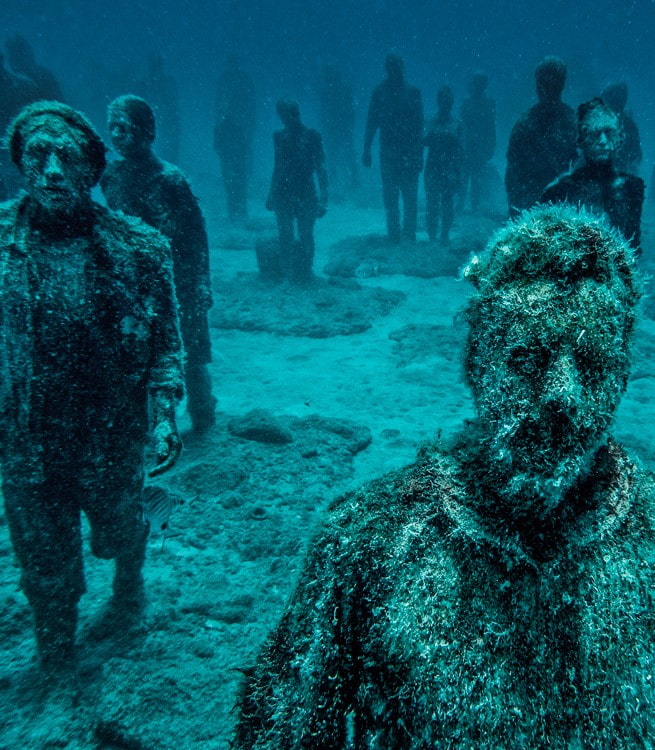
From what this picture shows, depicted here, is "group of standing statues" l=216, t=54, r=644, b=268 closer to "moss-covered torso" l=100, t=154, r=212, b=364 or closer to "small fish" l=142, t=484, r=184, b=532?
"small fish" l=142, t=484, r=184, b=532

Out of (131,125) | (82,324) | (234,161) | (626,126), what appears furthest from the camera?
(234,161)

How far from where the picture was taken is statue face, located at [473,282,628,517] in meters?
0.85

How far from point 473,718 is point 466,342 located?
796 mm

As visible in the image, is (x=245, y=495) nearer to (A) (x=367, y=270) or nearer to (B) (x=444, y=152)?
(A) (x=367, y=270)

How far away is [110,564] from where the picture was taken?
3.38 m

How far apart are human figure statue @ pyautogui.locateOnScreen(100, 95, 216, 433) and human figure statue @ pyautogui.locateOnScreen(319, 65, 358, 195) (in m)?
22.4

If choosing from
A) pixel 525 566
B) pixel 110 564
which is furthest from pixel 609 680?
pixel 110 564

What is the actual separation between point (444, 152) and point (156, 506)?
40.0ft

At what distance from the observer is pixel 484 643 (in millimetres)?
912

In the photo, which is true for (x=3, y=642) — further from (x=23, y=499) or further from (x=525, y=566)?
(x=525, y=566)

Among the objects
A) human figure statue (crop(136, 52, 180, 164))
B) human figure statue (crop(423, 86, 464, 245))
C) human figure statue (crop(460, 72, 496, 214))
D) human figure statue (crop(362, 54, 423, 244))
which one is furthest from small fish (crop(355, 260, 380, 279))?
human figure statue (crop(136, 52, 180, 164))

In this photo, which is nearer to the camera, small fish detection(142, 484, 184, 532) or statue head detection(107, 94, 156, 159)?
small fish detection(142, 484, 184, 532)

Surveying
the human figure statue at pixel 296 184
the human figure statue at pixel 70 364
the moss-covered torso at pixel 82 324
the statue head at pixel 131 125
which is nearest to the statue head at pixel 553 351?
the human figure statue at pixel 70 364

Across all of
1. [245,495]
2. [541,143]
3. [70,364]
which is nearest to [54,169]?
[70,364]
